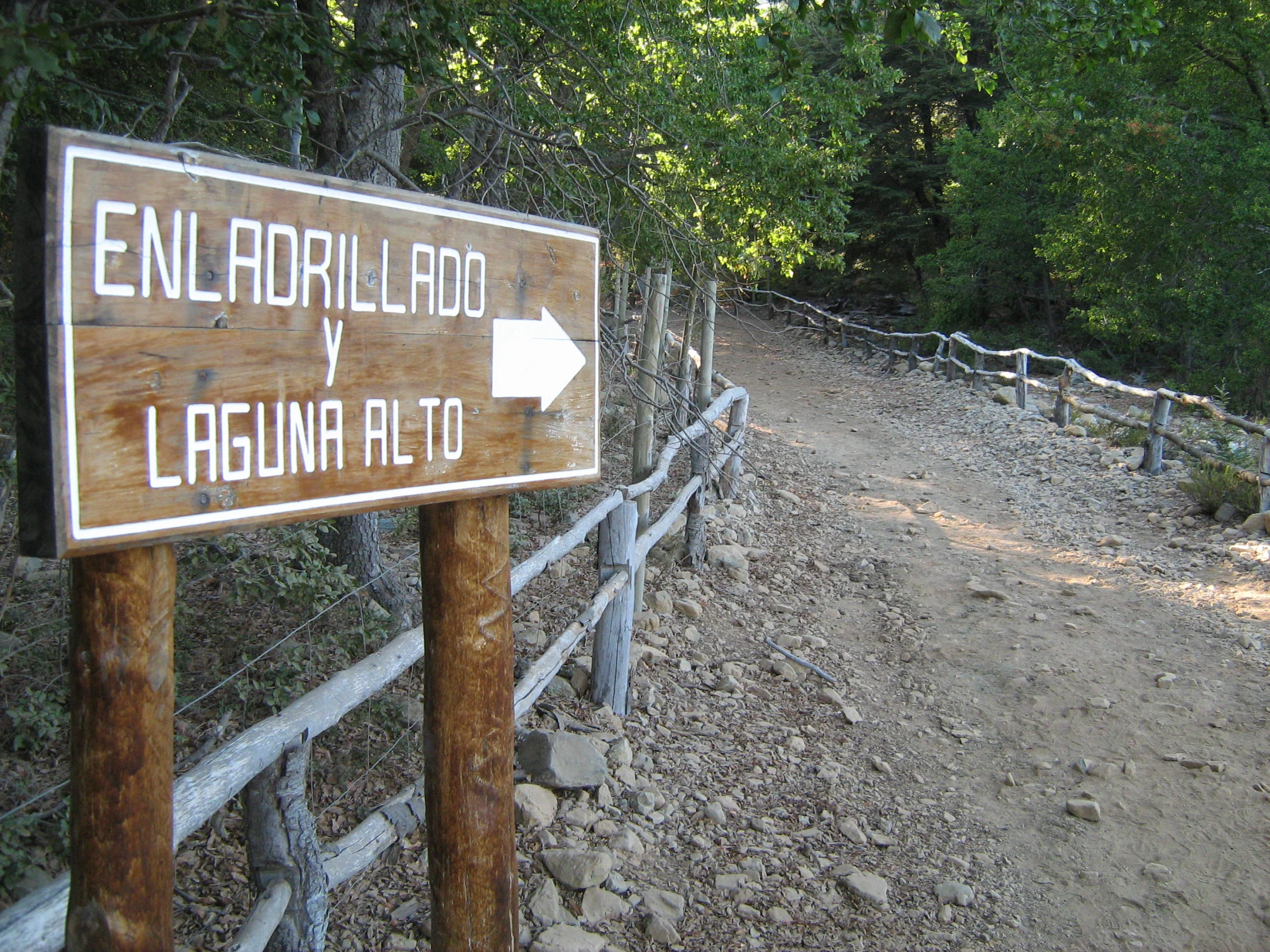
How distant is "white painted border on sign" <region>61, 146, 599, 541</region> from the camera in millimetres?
1137

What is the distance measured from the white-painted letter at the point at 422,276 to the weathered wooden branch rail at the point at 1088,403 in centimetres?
340

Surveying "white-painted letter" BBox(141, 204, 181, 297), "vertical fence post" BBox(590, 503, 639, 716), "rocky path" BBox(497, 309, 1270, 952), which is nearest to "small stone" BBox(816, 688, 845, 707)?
"rocky path" BBox(497, 309, 1270, 952)

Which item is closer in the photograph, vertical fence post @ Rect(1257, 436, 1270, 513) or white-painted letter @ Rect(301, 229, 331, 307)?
white-painted letter @ Rect(301, 229, 331, 307)

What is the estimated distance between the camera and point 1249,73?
1237cm

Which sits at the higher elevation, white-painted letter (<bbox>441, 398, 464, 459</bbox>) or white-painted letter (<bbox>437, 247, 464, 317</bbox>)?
white-painted letter (<bbox>437, 247, 464, 317</bbox>)

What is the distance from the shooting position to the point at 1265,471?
760 centimetres

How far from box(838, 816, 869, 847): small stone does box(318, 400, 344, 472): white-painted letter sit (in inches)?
118

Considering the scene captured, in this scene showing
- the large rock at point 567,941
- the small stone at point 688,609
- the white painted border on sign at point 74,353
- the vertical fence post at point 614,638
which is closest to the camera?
the white painted border on sign at point 74,353

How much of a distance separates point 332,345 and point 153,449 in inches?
12.9

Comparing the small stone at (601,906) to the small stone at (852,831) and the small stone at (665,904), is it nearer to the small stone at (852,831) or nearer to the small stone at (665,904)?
the small stone at (665,904)

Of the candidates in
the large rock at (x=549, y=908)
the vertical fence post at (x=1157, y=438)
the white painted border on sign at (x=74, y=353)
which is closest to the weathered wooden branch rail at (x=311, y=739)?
the large rock at (x=549, y=908)

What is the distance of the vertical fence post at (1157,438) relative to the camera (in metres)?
9.15

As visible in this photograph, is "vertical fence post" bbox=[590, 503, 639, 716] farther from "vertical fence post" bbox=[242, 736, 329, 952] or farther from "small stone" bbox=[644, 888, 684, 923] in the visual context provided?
"vertical fence post" bbox=[242, 736, 329, 952]

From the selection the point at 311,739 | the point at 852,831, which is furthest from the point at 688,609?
the point at 311,739
